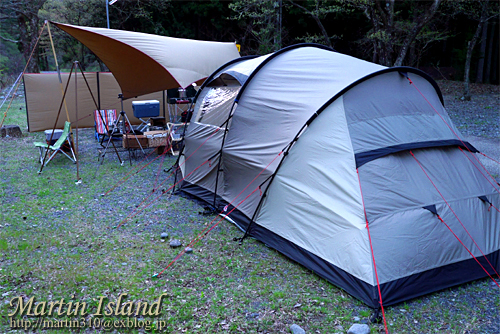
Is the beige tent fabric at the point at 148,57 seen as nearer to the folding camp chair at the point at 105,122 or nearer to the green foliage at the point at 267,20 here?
the folding camp chair at the point at 105,122

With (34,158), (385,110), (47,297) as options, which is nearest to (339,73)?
(385,110)

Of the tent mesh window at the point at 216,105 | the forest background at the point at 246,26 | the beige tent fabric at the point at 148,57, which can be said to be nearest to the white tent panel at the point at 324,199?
the tent mesh window at the point at 216,105

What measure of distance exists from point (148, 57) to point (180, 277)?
435 cm

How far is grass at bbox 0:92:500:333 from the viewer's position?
3109 millimetres

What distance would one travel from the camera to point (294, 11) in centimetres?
1812

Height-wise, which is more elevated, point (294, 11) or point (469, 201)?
point (294, 11)

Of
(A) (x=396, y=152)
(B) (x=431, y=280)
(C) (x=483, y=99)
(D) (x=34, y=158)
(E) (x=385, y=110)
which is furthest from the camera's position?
(C) (x=483, y=99)

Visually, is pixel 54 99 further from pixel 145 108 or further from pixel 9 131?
pixel 145 108

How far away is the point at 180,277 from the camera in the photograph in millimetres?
3762

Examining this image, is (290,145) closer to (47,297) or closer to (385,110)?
(385,110)

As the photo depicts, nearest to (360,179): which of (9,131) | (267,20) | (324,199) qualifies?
(324,199)

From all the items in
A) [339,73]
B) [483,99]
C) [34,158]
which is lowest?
[34,158]

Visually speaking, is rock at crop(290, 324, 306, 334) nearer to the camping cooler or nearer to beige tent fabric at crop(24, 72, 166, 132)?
the camping cooler

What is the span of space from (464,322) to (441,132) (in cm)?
194
